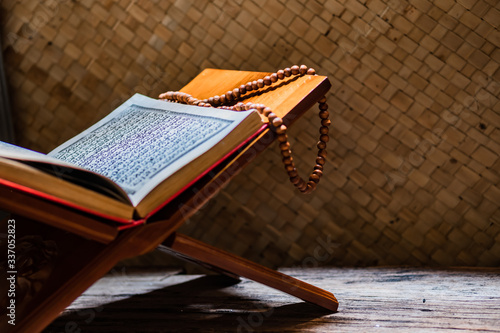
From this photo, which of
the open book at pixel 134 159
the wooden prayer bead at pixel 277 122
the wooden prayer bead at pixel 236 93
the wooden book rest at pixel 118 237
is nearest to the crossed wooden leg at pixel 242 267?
the wooden book rest at pixel 118 237

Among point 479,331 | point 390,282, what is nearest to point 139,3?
point 390,282

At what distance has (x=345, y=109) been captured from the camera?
1496mm

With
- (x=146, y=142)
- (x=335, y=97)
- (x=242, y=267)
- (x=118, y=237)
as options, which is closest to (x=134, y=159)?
(x=146, y=142)

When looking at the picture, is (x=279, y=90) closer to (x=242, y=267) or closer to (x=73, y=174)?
(x=242, y=267)

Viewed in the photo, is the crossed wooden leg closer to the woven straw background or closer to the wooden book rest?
the wooden book rest

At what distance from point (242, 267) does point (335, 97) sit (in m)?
0.72

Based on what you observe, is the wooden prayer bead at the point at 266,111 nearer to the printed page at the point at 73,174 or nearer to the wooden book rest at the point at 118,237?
the wooden book rest at the point at 118,237

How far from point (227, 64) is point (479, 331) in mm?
1013

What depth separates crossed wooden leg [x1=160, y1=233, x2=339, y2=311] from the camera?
Result: 2.96 feet

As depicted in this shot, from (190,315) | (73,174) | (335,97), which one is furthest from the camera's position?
(335,97)

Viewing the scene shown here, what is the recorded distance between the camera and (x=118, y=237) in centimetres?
80

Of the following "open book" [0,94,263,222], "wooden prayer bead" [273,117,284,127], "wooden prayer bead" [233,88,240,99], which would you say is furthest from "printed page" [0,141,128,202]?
"wooden prayer bead" [233,88,240,99]

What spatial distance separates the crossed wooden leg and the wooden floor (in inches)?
1.6

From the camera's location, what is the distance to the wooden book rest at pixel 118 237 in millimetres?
747
